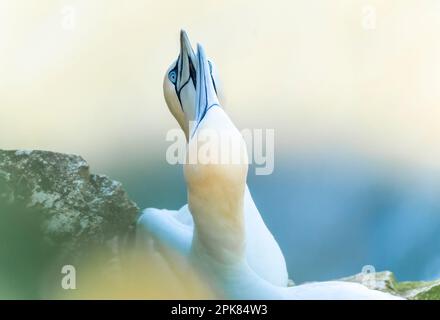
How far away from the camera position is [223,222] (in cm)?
271

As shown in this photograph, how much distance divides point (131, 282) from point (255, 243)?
2.15 feet

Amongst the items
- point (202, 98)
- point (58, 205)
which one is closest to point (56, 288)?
point (58, 205)

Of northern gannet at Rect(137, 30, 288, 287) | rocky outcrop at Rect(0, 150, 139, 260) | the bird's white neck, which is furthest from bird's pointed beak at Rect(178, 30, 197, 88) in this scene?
rocky outcrop at Rect(0, 150, 139, 260)

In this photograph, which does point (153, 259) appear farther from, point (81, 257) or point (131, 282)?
point (81, 257)

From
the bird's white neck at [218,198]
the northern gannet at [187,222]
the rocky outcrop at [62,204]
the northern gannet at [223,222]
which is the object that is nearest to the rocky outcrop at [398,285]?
the northern gannet at [187,222]

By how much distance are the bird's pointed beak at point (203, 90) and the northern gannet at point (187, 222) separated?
0.08 feet

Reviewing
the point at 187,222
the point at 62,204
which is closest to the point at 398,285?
the point at 187,222

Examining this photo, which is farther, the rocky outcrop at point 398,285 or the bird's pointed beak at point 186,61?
the rocky outcrop at point 398,285

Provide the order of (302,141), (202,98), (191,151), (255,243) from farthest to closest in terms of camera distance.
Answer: (302,141) < (255,243) < (202,98) < (191,151)

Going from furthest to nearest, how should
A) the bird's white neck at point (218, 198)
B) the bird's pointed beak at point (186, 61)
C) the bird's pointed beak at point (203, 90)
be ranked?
the bird's pointed beak at point (186, 61) → the bird's pointed beak at point (203, 90) → the bird's white neck at point (218, 198)

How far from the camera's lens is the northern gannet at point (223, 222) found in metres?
2.62

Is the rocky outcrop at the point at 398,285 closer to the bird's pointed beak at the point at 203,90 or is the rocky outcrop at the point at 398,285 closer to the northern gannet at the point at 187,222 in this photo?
the northern gannet at the point at 187,222

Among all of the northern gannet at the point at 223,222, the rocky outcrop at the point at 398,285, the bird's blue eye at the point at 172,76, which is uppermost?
the bird's blue eye at the point at 172,76

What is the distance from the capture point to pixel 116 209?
358 cm
